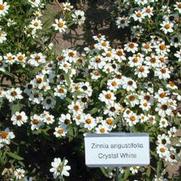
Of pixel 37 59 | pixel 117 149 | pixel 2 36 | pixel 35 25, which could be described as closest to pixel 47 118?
pixel 37 59

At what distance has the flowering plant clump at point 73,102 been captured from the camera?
3.38 metres

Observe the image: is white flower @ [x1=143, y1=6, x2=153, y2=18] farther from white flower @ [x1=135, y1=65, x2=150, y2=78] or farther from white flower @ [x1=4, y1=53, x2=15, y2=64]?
white flower @ [x1=4, y1=53, x2=15, y2=64]

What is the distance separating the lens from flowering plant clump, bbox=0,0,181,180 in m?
3.38

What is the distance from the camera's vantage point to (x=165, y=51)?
3.95m

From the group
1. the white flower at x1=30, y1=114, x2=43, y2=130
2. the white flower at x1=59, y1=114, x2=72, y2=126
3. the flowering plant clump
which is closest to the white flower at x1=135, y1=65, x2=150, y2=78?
the flowering plant clump

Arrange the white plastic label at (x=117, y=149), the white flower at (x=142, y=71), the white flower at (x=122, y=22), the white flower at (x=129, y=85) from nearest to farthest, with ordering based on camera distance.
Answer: the white plastic label at (x=117, y=149)
the white flower at (x=129, y=85)
the white flower at (x=142, y=71)
the white flower at (x=122, y=22)

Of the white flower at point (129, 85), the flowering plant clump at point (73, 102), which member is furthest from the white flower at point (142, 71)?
the white flower at point (129, 85)

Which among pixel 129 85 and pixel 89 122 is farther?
pixel 129 85

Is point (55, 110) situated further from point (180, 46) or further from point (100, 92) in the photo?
point (180, 46)

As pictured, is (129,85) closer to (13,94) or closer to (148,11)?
(13,94)

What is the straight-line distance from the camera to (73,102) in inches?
133

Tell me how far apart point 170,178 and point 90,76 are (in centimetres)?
85

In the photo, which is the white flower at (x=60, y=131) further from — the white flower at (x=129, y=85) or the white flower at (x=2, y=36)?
the white flower at (x=2, y=36)

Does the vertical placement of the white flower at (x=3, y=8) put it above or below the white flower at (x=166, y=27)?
above
